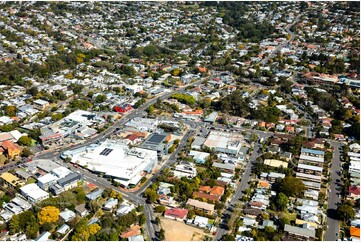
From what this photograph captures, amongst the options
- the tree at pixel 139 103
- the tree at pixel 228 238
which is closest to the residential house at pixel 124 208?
the tree at pixel 228 238

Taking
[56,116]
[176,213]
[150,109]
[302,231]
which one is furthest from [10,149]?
[302,231]

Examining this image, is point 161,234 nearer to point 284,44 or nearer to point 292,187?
point 292,187

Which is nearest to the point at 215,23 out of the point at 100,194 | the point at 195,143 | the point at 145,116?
the point at 145,116

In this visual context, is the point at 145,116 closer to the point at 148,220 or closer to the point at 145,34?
the point at 148,220

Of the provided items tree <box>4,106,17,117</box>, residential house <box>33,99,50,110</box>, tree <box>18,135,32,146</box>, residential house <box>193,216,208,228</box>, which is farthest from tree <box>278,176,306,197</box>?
tree <box>4,106,17,117</box>

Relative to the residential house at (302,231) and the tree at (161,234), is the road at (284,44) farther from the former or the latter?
the tree at (161,234)
